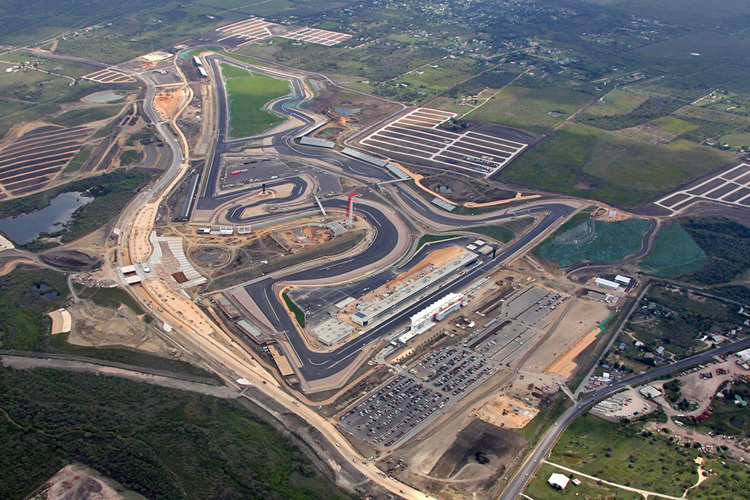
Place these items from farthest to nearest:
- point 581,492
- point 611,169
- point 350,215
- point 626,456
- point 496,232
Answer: point 611,169, point 496,232, point 350,215, point 626,456, point 581,492

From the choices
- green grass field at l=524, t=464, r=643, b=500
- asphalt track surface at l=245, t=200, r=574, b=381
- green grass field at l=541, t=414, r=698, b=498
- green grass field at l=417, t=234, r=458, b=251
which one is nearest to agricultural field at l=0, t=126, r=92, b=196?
asphalt track surface at l=245, t=200, r=574, b=381

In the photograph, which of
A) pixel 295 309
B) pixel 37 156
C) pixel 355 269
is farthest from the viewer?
pixel 37 156

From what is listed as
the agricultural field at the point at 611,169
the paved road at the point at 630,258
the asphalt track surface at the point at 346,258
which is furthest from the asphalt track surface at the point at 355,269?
the agricultural field at the point at 611,169

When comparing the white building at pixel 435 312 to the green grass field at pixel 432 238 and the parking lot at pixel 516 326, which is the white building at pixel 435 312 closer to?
the parking lot at pixel 516 326

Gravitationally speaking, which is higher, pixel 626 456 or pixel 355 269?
pixel 355 269

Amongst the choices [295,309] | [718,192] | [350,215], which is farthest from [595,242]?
[295,309]

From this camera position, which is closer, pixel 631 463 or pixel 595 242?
pixel 631 463

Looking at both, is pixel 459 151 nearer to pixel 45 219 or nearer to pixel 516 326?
pixel 516 326
